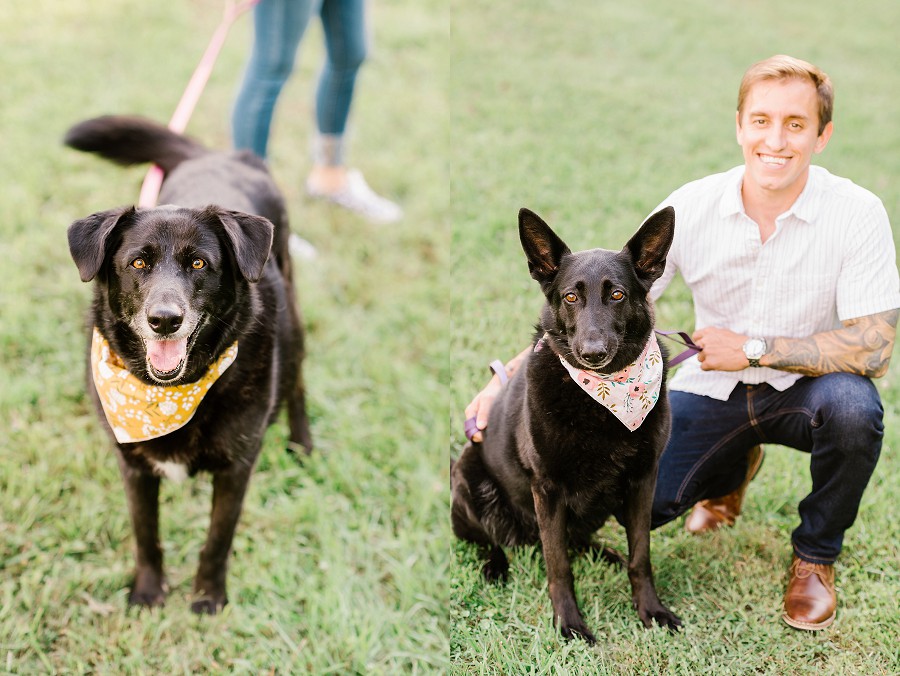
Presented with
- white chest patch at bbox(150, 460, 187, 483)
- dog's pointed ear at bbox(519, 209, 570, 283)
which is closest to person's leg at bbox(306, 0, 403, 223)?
white chest patch at bbox(150, 460, 187, 483)

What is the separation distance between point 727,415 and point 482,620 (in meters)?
1.10

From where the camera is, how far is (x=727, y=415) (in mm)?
2645

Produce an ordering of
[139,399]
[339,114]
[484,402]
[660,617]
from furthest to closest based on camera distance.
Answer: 1. [339,114]
2. [484,402]
3. [139,399]
4. [660,617]

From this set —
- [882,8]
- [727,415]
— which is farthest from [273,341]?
[882,8]

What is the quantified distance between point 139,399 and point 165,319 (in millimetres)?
384

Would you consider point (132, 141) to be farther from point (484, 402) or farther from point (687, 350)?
point (687, 350)

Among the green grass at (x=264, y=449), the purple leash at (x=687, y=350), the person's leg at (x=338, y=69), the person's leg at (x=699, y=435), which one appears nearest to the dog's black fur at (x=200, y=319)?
the green grass at (x=264, y=449)

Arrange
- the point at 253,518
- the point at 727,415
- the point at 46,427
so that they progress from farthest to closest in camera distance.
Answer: the point at 46,427 < the point at 253,518 < the point at 727,415

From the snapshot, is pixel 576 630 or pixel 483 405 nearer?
pixel 576 630

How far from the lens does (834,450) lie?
2465mm

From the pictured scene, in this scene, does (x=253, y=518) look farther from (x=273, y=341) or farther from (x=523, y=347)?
(x=523, y=347)

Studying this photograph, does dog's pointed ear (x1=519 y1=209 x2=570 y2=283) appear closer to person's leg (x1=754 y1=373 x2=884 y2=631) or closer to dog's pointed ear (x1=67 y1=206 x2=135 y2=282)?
person's leg (x1=754 y1=373 x2=884 y2=631)

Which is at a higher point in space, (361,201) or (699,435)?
(699,435)

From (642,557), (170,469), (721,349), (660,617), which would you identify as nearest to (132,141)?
(170,469)
